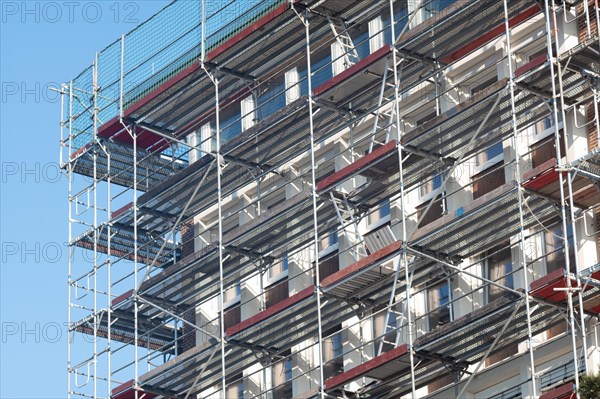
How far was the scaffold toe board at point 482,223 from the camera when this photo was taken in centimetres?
3800

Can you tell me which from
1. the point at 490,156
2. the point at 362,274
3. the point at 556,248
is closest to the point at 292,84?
the point at 490,156

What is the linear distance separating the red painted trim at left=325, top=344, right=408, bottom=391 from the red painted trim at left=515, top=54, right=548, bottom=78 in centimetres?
649

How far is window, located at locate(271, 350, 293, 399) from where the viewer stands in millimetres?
45188

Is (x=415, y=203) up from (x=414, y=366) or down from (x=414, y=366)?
up

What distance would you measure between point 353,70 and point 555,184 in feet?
24.0

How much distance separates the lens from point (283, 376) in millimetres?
45812

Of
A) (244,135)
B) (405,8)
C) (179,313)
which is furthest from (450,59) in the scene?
(179,313)

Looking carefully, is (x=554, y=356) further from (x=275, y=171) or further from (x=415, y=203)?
(x=275, y=171)

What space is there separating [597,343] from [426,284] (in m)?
5.99

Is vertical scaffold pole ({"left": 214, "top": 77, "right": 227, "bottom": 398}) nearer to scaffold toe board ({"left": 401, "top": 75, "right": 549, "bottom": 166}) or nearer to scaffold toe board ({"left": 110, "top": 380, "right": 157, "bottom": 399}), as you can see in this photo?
scaffold toe board ({"left": 110, "top": 380, "right": 157, "bottom": 399})

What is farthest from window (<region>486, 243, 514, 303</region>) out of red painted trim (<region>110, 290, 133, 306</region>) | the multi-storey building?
red painted trim (<region>110, 290, 133, 306</region>)

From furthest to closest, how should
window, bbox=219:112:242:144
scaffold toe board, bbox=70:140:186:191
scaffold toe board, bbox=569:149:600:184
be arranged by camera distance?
1. scaffold toe board, bbox=70:140:186:191
2. window, bbox=219:112:242:144
3. scaffold toe board, bbox=569:149:600:184

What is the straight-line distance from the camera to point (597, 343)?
37094 mm

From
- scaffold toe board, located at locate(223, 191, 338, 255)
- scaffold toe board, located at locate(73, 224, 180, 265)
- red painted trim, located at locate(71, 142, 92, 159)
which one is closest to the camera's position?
scaffold toe board, located at locate(223, 191, 338, 255)
